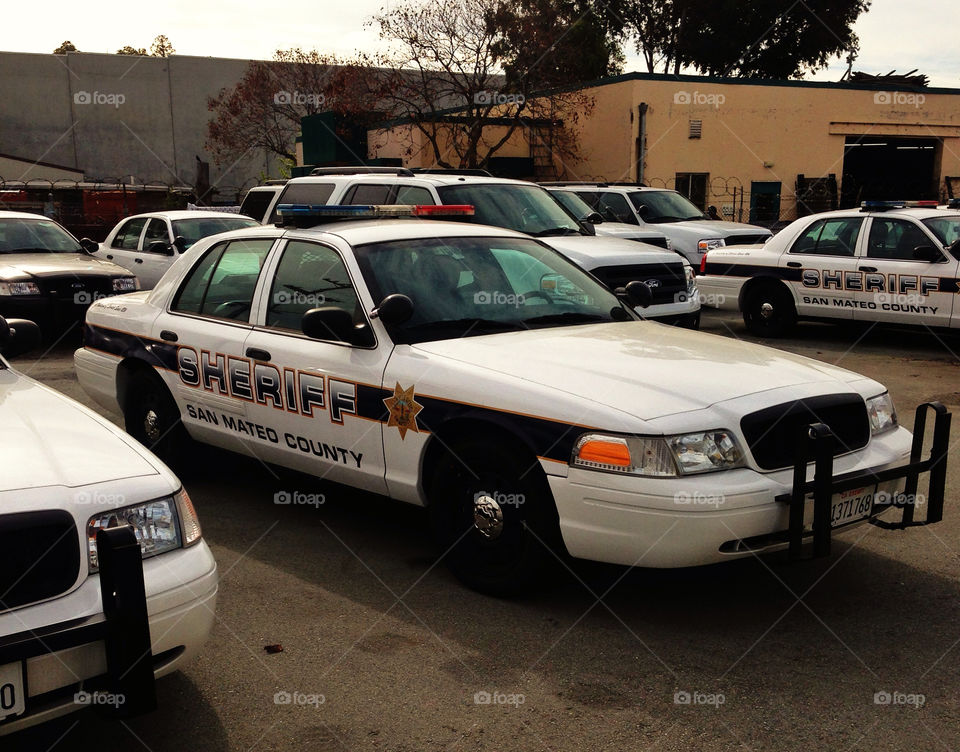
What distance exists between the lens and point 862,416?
449 centimetres

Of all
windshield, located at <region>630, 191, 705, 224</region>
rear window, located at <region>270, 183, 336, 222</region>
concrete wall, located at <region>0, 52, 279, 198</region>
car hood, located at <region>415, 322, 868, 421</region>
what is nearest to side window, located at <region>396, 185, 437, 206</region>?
rear window, located at <region>270, 183, 336, 222</region>

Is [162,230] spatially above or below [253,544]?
above

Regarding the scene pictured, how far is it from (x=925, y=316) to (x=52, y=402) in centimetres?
934

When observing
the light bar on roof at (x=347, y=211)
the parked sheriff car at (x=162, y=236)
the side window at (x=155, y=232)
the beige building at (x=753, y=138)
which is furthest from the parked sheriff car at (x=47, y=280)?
the beige building at (x=753, y=138)

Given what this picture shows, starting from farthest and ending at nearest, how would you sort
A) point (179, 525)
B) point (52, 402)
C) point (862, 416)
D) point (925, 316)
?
1. point (925, 316)
2. point (862, 416)
3. point (52, 402)
4. point (179, 525)

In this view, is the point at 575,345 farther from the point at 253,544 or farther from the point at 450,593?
the point at 253,544

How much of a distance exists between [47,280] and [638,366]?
905 centimetres

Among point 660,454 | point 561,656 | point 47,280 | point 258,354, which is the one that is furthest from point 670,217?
point 561,656

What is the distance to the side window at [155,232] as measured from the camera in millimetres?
14188

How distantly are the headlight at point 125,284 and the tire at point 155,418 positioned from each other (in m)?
5.81

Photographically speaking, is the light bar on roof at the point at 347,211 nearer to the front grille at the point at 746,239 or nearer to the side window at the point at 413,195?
the side window at the point at 413,195

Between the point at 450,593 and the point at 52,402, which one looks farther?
the point at 450,593

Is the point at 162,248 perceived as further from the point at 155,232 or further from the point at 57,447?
the point at 57,447

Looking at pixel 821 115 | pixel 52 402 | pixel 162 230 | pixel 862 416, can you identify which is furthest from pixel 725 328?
pixel 821 115
